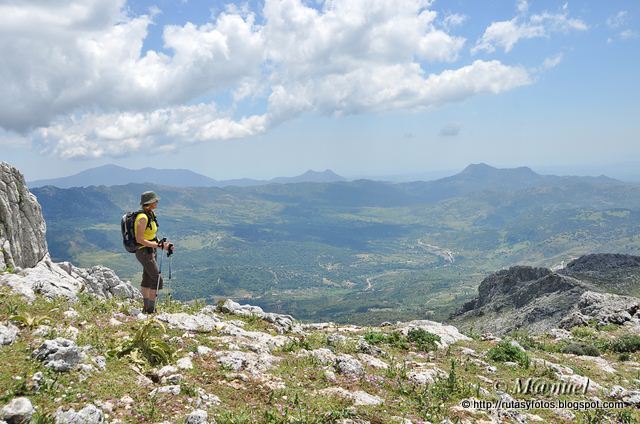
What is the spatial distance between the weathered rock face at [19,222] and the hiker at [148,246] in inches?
412

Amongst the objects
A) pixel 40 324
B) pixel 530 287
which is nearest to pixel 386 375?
pixel 40 324

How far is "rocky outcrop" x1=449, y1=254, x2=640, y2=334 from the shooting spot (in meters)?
37.7

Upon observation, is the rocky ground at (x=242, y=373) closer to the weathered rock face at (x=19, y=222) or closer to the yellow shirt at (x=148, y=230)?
the yellow shirt at (x=148, y=230)

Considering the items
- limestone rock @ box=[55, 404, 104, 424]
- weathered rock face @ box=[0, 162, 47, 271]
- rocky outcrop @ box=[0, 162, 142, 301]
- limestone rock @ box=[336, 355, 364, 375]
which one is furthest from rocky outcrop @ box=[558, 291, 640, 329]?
weathered rock face @ box=[0, 162, 47, 271]

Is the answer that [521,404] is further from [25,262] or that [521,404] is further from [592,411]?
[25,262]

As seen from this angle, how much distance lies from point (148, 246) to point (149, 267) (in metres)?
1.01

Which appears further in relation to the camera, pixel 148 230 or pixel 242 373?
pixel 148 230

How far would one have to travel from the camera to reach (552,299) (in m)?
61.3

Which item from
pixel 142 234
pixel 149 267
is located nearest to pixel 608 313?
pixel 149 267

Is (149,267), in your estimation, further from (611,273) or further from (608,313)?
(611,273)

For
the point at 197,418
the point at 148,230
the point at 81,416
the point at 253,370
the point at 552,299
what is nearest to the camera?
the point at 81,416

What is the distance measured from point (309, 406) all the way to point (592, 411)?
9.66 meters

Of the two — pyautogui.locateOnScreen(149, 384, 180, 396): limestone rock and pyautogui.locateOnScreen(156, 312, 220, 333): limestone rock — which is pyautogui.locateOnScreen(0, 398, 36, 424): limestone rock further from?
pyautogui.locateOnScreen(156, 312, 220, 333): limestone rock

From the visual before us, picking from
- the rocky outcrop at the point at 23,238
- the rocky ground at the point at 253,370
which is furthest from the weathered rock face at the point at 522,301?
the rocky outcrop at the point at 23,238
